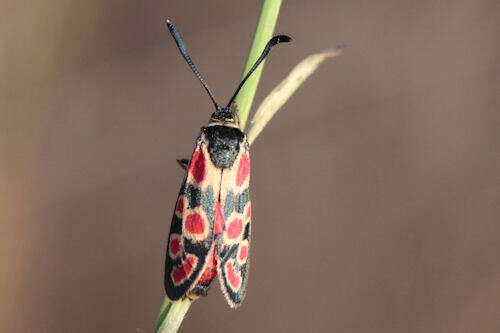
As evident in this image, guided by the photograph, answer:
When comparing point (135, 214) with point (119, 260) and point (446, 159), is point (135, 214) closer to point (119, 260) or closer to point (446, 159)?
point (119, 260)


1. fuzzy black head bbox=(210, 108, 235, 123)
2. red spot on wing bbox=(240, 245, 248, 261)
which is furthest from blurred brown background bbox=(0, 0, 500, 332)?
fuzzy black head bbox=(210, 108, 235, 123)

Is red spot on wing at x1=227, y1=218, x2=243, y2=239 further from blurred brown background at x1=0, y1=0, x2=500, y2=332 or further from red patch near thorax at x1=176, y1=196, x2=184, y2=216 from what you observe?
blurred brown background at x1=0, y1=0, x2=500, y2=332

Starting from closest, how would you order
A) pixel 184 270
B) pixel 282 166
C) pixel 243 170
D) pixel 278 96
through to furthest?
1. pixel 278 96
2. pixel 184 270
3. pixel 243 170
4. pixel 282 166

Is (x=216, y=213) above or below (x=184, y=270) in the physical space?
above

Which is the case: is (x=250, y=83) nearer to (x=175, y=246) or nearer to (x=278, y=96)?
(x=278, y=96)

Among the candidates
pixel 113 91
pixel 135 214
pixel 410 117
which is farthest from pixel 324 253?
pixel 113 91

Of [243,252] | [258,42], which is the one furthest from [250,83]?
[243,252]
